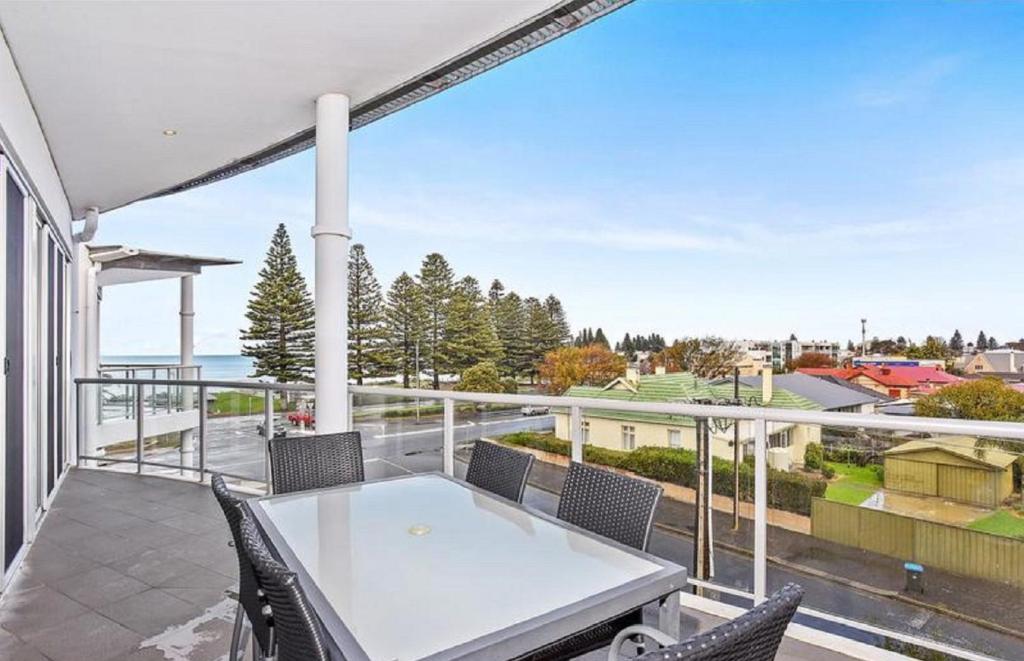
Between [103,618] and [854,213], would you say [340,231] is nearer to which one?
[103,618]

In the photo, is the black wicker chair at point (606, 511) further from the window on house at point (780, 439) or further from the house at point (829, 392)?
the house at point (829, 392)

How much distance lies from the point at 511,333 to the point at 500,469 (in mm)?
25092

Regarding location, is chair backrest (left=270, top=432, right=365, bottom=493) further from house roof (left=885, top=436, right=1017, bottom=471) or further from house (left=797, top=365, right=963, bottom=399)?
house (left=797, top=365, right=963, bottom=399)

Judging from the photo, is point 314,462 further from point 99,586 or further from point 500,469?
point 99,586

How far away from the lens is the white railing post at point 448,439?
3873mm

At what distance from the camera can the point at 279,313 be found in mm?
26828

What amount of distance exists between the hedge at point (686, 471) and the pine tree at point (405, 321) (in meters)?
23.8

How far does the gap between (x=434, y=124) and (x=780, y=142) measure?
13.0m

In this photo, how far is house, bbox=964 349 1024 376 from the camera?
986 centimetres

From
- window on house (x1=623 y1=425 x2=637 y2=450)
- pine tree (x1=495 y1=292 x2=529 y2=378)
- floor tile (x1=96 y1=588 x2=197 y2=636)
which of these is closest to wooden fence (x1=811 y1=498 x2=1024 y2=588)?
window on house (x1=623 y1=425 x2=637 y2=450)

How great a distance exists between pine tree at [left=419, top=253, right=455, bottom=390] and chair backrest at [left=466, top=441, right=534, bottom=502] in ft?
80.0

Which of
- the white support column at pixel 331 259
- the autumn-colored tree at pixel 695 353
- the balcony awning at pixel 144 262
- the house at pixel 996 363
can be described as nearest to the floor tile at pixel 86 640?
the white support column at pixel 331 259

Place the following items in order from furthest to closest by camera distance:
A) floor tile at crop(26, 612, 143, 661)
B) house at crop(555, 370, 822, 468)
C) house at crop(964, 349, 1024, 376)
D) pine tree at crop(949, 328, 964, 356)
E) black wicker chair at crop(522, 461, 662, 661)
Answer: pine tree at crop(949, 328, 964, 356) < house at crop(964, 349, 1024, 376) < house at crop(555, 370, 822, 468) < floor tile at crop(26, 612, 143, 661) < black wicker chair at crop(522, 461, 662, 661)

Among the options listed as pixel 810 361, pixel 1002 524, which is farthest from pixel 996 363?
pixel 1002 524
